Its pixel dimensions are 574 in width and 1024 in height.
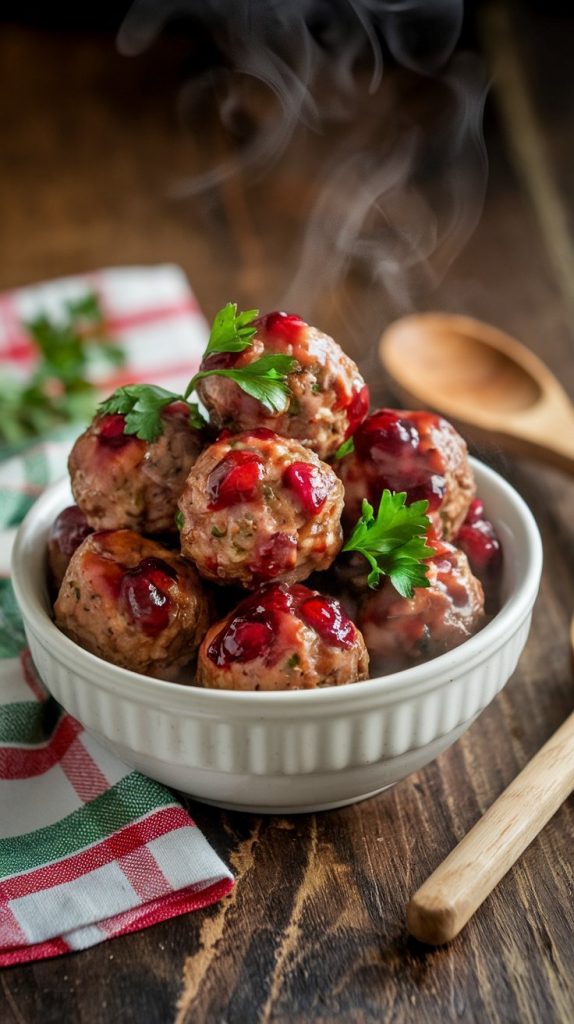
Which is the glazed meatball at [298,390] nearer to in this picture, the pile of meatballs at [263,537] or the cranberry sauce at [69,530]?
the pile of meatballs at [263,537]

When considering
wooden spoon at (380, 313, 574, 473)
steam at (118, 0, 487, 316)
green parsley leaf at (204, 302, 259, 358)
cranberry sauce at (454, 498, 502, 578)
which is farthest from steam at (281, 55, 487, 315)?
green parsley leaf at (204, 302, 259, 358)

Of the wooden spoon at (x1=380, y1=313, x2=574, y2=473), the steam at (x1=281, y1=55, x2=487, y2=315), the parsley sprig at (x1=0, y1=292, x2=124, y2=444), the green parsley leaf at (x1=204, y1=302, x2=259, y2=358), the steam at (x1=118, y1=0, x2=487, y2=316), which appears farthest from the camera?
the steam at (x1=281, y1=55, x2=487, y2=315)

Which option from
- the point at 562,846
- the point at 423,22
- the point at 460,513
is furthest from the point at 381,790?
the point at 423,22

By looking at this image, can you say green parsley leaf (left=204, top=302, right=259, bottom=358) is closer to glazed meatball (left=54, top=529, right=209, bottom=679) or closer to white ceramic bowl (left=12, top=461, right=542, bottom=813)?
glazed meatball (left=54, top=529, right=209, bottom=679)

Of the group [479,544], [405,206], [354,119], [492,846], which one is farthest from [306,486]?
[354,119]

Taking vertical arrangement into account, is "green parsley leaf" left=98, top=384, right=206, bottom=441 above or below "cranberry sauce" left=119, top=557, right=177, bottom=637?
above

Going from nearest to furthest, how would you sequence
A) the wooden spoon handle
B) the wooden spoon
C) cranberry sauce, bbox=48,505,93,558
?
1. the wooden spoon handle
2. cranberry sauce, bbox=48,505,93,558
3. the wooden spoon

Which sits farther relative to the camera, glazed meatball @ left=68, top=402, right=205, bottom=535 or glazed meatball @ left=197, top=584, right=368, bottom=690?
glazed meatball @ left=68, top=402, right=205, bottom=535
